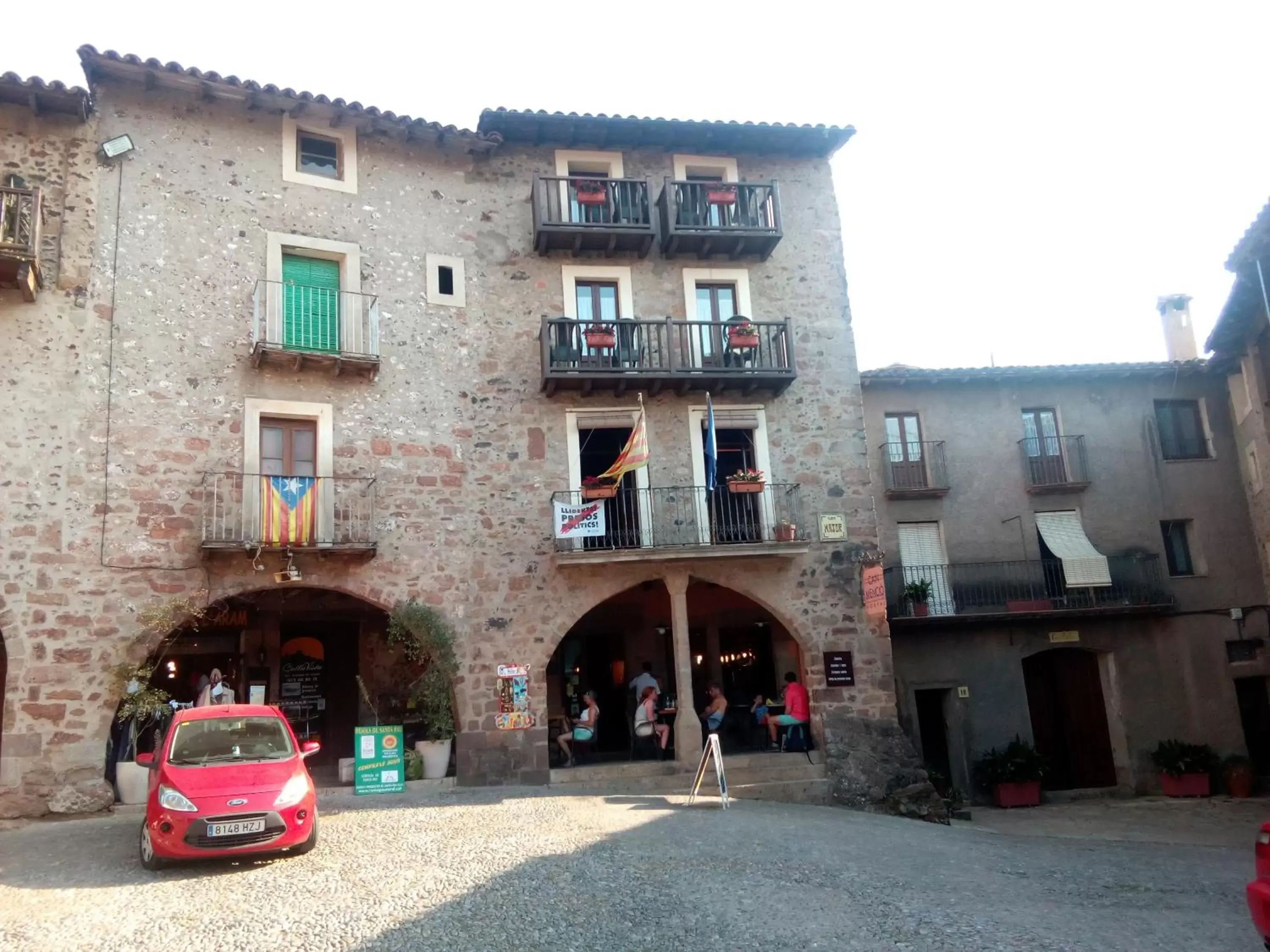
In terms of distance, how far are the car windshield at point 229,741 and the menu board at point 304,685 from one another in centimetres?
661

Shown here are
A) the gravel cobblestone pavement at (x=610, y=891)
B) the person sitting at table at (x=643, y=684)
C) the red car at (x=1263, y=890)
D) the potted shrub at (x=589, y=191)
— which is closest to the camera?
the red car at (x=1263, y=890)

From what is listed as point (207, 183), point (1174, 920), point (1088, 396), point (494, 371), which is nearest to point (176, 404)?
point (207, 183)

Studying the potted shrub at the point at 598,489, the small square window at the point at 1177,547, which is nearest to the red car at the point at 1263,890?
the potted shrub at the point at 598,489

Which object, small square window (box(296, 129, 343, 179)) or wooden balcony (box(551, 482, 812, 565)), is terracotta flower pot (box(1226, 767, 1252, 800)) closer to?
wooden balcony (box(551, 482, 812, 565))

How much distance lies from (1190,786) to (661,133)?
16.0 m

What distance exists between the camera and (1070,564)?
20.1 m

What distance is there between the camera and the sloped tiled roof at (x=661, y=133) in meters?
16.8

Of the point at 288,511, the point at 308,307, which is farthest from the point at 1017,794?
the point at 308,307

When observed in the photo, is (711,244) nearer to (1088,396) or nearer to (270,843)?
(1088,396)

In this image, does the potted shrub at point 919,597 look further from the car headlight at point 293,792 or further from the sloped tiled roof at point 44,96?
the sloped tiled roof at point 44,96

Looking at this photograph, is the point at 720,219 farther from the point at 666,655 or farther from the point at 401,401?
the point at 666,655

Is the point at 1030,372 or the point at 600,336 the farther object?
the point at 1030,372

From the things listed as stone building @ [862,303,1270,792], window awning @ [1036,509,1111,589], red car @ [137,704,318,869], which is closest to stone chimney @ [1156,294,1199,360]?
stone building @ [862,303,1270,792]

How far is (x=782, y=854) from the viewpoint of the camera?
31.6ft
